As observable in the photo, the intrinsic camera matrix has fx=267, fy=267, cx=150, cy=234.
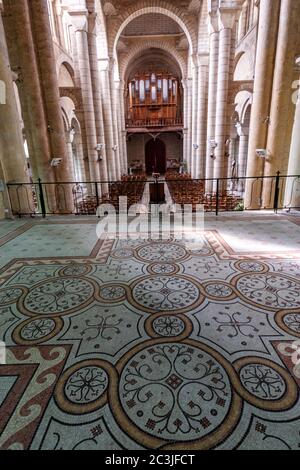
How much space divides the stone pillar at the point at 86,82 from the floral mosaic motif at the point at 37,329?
39.5 feet

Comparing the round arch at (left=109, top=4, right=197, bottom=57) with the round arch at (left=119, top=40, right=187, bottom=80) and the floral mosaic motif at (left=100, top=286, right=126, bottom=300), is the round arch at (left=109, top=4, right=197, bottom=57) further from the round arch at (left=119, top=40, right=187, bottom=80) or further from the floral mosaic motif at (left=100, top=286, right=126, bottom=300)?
the floral mosaic motif at (left=100, top=286, right=126, bottom=300)

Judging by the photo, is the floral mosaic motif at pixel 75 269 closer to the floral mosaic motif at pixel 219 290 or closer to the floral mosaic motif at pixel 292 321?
the floral mosaic motif at pixel 219 290

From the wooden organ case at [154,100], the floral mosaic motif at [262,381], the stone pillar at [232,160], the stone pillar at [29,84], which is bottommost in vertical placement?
the floral mosaic motif at [262,381]

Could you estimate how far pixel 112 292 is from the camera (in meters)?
2.86

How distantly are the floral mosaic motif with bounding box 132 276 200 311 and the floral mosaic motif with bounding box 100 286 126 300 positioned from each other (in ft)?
0.45

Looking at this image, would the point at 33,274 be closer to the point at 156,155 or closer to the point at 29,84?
the point at 29,84

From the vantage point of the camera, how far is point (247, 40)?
40.2 ft

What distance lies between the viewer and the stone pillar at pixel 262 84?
717cm

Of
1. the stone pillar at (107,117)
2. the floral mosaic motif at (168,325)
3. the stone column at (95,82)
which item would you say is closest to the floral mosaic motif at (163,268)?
the floral mosaic motif at (168,325)

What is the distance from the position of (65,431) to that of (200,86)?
18.9m

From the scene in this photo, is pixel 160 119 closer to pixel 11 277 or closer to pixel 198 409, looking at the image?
pixel 11 277

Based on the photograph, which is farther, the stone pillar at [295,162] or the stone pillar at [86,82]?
the stone pillar at [86,82]

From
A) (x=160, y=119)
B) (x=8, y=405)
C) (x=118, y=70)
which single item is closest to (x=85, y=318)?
(x=8, y=405)
